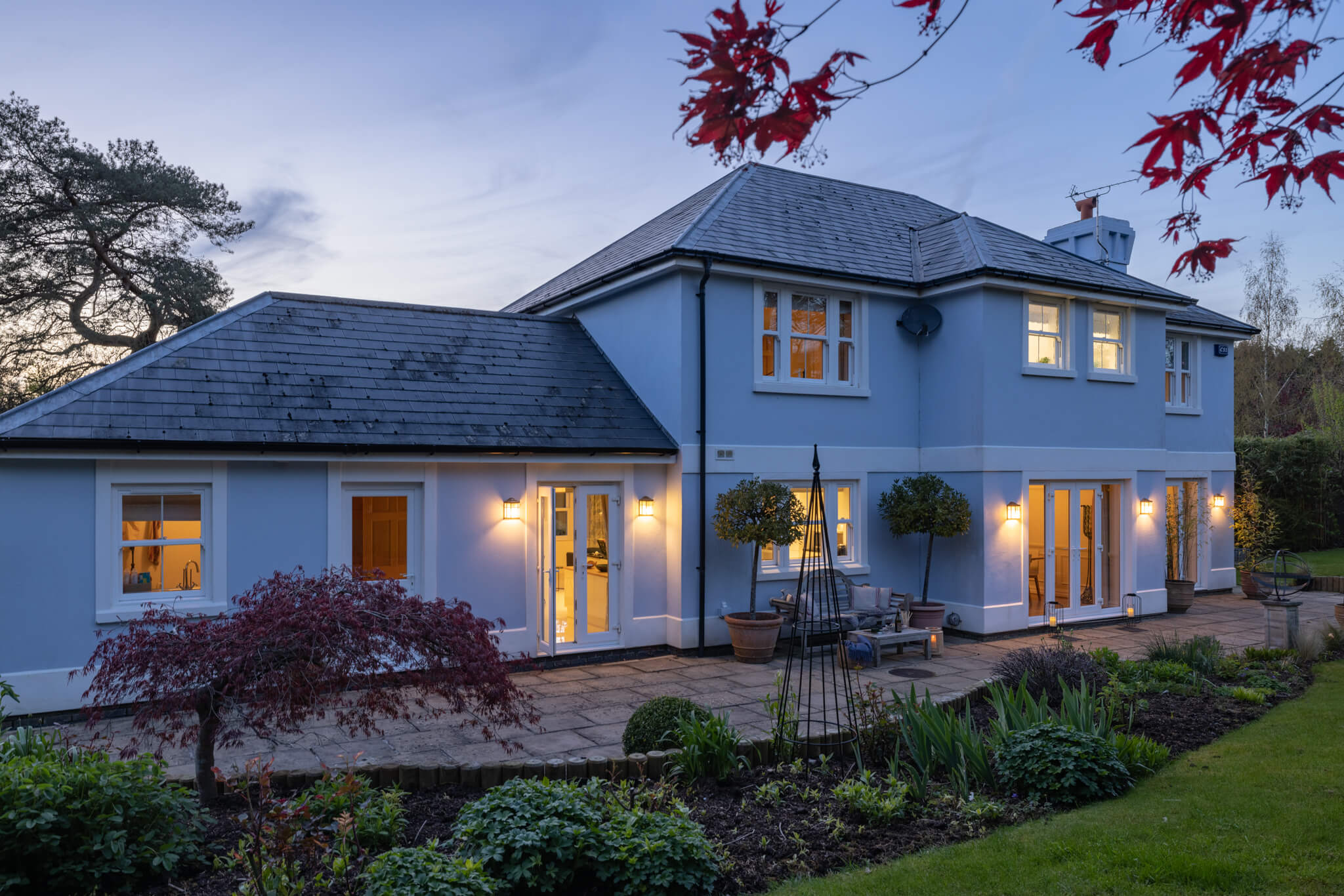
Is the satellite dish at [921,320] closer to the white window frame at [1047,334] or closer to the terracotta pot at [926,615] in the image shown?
the white window frame at [1047,334]

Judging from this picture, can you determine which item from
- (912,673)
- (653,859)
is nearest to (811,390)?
(912,673)

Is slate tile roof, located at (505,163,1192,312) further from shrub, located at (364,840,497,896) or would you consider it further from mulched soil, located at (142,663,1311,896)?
shrub, located at (364,840,497,896)

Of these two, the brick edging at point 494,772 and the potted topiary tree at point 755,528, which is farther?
the potted topiary tree at point 755,528

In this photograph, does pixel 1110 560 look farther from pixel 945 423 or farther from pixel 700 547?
pixel 700 547

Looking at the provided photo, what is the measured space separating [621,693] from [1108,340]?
10299 mm

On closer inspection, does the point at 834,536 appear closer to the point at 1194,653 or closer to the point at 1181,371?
the point at 1194,653

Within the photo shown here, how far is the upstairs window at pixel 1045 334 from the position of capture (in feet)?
44.8

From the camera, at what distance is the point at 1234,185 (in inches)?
141

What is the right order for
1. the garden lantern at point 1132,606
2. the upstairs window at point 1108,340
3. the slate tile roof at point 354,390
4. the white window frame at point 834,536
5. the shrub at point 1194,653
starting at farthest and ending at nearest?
the garden lantern at point 1132,606 → the upstairs window at point 1108,340 → the white window frame at point 834,536 → the shrub at point 1194,653 → the slate tile roof at point 354,390

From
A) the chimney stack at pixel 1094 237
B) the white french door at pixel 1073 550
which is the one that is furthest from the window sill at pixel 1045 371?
the chimney stack at pixel 1094 237

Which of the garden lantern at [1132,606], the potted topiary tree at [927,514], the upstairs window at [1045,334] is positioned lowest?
the garden lantern at [1132,606]

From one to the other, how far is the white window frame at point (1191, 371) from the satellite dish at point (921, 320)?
22.5 ft

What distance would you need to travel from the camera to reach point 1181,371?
17609 millimetres

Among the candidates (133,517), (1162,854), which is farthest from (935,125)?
(133,517)
